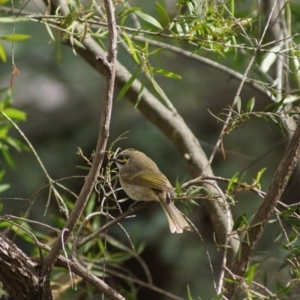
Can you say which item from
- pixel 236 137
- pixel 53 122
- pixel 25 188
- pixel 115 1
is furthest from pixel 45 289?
pixel 53 122

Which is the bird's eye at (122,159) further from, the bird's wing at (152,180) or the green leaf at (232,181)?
the green leaf at (232,181)

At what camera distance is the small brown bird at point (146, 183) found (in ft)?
9.91

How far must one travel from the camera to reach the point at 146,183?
11.3 ft

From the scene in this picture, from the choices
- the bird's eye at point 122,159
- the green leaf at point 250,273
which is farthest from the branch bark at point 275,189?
the bird's eye at point 122,159

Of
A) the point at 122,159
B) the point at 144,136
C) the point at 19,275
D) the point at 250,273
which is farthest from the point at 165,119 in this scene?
the point at 144,136

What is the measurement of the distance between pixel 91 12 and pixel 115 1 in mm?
160

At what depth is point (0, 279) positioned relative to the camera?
2.01 metres

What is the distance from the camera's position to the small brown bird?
3021 mm

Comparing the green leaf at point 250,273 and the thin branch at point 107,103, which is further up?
→ the thin branch at point 107,103

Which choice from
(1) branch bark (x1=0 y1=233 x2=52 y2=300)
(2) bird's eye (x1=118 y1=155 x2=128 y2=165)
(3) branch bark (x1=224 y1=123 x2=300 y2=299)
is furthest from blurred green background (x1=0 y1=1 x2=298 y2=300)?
(1) branch bark (x1=0 y1=233 x2=52 y2=300)

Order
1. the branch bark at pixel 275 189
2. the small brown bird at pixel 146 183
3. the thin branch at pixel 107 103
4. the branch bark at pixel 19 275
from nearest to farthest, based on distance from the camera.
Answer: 1. the thin branch at pixel 107 103
2. the branch bark at pixel 19 275
3. the branch bark at pixel 275 189
4. the small brown bird at pixel 146 183

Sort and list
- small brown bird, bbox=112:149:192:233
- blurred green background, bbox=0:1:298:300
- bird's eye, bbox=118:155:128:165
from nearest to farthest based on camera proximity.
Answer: small brown bird, bbox=112:149:192:233
bird's eye, bbox=118:155:128:165
blurred green background, bbox=0:1:298:300

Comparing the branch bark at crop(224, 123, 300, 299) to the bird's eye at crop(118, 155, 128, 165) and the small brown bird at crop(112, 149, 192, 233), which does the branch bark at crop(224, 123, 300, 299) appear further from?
the bird's eye at crop(118, 155, 128, 165)

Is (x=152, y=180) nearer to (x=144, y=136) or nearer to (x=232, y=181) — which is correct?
(x=232, y=181)
